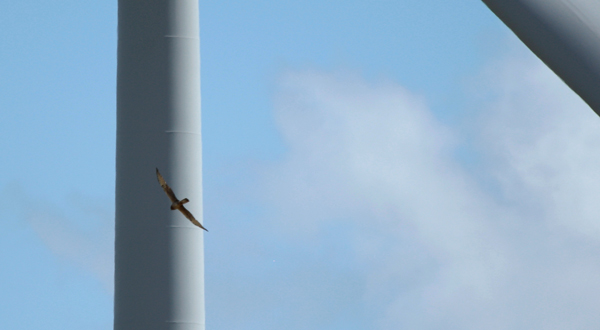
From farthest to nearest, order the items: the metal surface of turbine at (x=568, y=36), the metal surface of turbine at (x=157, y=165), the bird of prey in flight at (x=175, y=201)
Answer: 1. the bird of prey in flight at (x=175, y=201)
2. the metal surface of turbine at (x=157, y=165)
3. the metal surface of turbine at (x=568, y=36)

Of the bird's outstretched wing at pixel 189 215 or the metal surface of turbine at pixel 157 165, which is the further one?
the bird's outstretched wing at pixel 189 215

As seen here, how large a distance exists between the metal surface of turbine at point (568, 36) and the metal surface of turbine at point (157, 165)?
1187cm

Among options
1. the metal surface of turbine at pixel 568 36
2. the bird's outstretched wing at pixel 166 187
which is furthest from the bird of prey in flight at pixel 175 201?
the metal surface of turbine at pixel 568 36

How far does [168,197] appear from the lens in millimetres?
16359

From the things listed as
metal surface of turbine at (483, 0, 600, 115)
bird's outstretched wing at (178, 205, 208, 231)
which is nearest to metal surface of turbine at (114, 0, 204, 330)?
bird's outstretched wing at (178, 205, 208, 231)

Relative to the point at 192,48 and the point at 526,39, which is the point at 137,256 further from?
the point at 526,39

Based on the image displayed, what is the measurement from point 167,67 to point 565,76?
41.2ft

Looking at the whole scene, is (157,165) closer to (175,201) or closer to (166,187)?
(166,187)

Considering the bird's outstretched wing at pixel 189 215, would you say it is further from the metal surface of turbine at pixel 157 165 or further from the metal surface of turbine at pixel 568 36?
the metal surface of turbine at pixel 568 36

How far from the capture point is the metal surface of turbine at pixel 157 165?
53.0 feet

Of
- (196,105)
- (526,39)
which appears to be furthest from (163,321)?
(526,39)

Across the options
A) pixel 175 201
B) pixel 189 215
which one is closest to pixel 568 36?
pixel 175 201

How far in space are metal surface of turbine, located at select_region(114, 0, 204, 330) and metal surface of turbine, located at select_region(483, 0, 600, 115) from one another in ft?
38.9

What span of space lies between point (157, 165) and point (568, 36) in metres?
12.3
